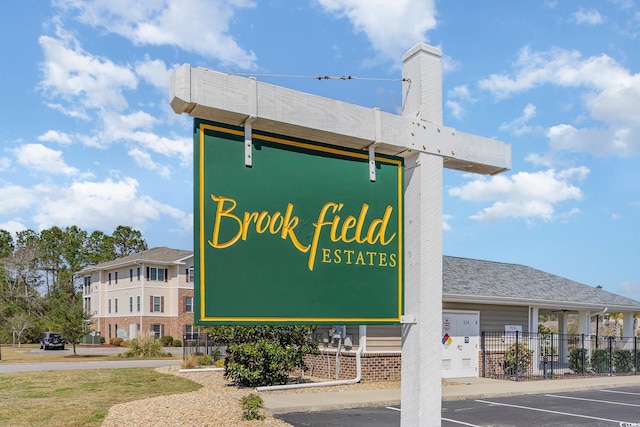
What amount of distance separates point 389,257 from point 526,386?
47.5ft

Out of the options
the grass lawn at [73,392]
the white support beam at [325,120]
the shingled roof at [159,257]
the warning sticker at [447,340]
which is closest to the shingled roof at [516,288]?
the warning sticker at [447,340]

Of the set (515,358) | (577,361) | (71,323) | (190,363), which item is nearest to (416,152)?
(515,358)

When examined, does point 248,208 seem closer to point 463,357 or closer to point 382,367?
point 382,367

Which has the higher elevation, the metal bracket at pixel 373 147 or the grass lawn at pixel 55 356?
the metal bracket at pixel 373 147

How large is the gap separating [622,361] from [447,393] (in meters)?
11.8

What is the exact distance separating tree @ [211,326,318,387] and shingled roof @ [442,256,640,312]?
18.5ft

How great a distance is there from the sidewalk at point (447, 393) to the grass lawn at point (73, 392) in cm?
343

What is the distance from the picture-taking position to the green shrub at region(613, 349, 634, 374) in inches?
904

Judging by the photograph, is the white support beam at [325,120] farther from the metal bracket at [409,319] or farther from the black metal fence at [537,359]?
the black metal fence at [537,359]

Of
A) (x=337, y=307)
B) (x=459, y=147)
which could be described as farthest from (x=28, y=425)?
(x=459, y=147)

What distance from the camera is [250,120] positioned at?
402cm

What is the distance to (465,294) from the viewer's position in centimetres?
1927

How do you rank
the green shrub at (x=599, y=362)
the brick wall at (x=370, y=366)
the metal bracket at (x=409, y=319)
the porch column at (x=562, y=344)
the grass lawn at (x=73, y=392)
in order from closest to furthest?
1. the metal bracket at (x=409, y=319)
2. the grass lawn at (x=73, y=392)
3. the brick wall at (x=370, y=366)
4. the green shrub at (x=599, y=362)
5. the porch column at (x=562, y=344)

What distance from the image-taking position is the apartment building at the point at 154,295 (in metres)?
47.7
